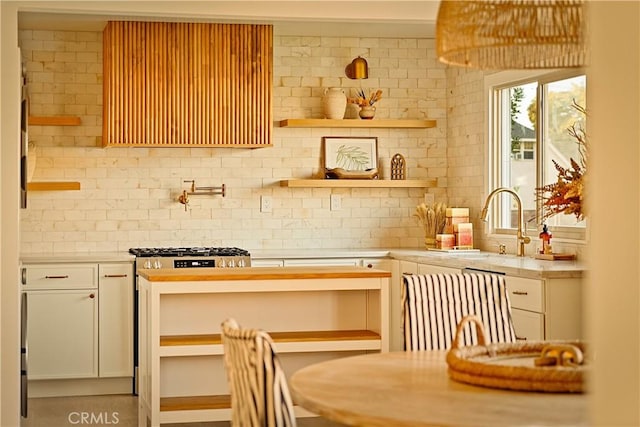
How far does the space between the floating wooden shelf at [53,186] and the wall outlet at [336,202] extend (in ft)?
6.48

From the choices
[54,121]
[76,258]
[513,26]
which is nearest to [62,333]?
[76,258]

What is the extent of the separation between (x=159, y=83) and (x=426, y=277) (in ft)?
11.7

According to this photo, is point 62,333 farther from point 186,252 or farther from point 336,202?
point 336,202

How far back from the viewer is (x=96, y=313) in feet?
21.3

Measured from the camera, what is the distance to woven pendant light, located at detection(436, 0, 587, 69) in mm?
2549

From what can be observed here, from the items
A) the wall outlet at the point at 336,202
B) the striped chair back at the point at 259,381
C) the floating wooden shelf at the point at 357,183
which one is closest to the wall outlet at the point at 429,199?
the floating wooden shelf at the point at 357,183

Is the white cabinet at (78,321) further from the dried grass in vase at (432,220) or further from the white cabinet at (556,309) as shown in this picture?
the white cabinet at (556,309)

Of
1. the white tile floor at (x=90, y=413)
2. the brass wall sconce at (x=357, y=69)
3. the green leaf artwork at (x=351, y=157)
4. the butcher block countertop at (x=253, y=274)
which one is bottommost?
the white tile floor at (x=90, y=413)

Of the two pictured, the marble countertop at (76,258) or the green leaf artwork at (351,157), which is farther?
the green leaf artwork at (351,157)

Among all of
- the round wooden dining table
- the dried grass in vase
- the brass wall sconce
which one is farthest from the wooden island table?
the brass wall sconce

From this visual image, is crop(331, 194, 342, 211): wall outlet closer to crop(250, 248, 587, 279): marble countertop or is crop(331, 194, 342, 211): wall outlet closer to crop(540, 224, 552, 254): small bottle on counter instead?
crop(250, 248, 587, 279): marble countertop

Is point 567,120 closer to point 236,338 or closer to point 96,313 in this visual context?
point 96,313

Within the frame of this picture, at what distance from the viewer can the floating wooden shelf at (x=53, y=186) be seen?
6.89 meters

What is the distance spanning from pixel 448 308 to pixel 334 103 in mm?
3768
